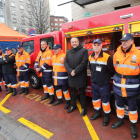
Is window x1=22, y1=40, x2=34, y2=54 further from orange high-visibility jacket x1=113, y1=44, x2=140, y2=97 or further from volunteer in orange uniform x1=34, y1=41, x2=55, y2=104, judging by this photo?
orange high-visibility jacket x1=113, y1=44, x2=140, y2=97

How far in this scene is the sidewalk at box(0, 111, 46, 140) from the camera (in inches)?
99.8

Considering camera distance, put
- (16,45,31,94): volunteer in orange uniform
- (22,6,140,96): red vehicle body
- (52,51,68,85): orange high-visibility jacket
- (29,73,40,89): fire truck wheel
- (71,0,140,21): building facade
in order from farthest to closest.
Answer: (71,0,140,21): building facade
(29,73,40,89): fire truck wheel
(16,45,31,94): volunteer in orange uniform
(52,51,68,85): orange high-visibility jacket
(22,6,140,96): red vehicle body

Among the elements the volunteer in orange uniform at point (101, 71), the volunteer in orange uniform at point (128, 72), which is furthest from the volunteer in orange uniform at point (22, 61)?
the volunteer in orange uniform at point (128, 72)

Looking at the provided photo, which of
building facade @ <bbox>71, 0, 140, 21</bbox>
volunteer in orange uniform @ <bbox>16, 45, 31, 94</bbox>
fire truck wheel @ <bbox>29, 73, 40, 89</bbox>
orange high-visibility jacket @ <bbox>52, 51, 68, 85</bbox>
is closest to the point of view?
orange high-visibility jacket @ <bbox>52, 51, 68, 85</bbox>

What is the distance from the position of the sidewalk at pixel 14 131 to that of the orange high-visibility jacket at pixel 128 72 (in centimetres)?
181

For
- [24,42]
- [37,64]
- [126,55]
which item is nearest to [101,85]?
[126,55]

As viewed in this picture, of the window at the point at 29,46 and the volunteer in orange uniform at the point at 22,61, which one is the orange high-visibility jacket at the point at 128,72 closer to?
the volunteer in orange uniform at the point at 22,61

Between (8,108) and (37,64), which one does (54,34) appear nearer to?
(37,64)

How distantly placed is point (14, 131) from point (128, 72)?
2.65 meters

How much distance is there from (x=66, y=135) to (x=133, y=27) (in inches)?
99.3

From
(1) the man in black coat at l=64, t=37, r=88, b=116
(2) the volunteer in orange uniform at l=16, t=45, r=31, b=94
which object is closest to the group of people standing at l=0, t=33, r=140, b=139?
(1) the man in black coat at l=64, t=37, r=88, b=116

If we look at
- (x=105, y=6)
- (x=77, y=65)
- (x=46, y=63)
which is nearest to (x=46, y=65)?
(x=46, y=63)

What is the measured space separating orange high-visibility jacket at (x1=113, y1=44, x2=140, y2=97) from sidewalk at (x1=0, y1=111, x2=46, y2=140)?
71.2 inches

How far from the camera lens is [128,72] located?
2.19 m
